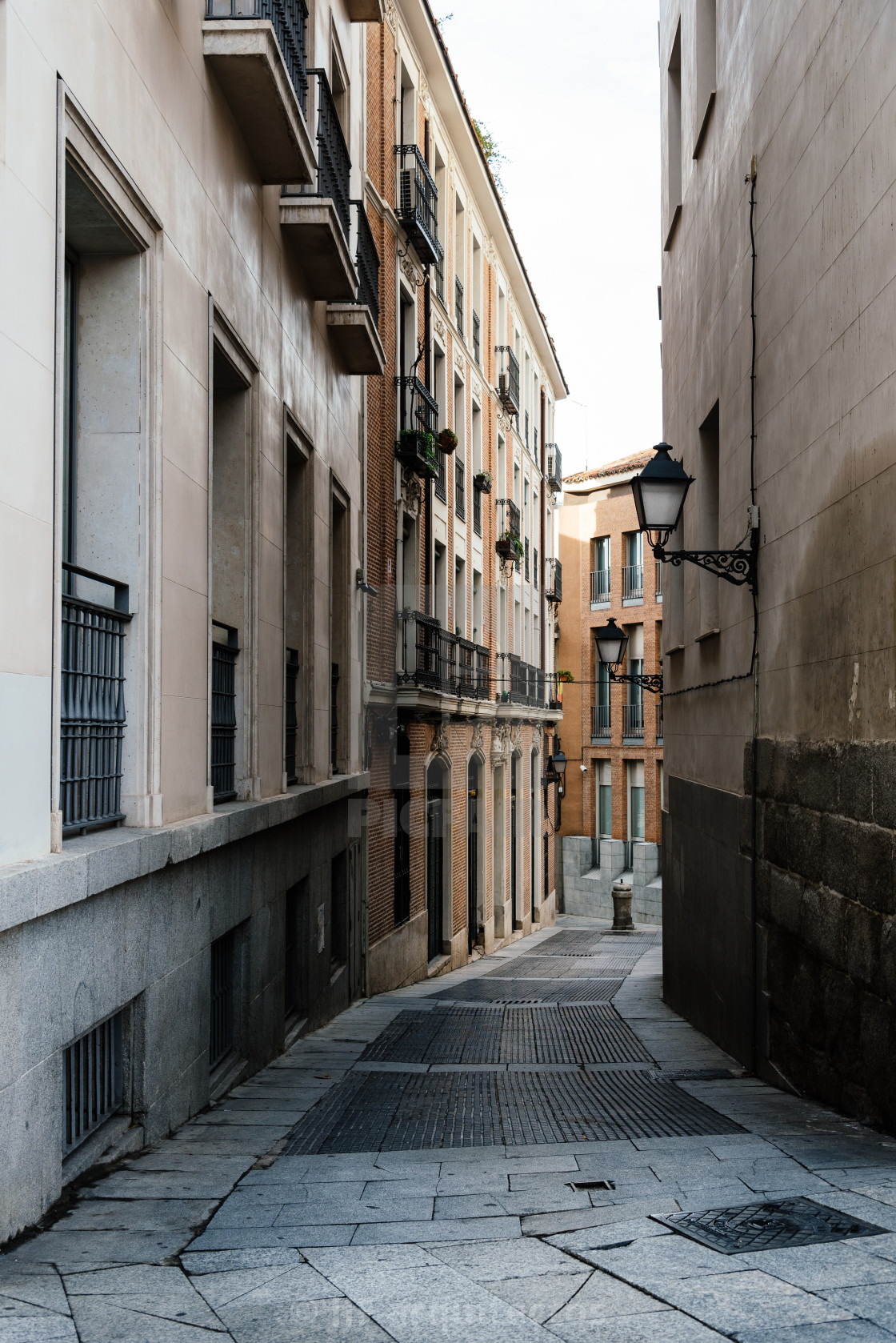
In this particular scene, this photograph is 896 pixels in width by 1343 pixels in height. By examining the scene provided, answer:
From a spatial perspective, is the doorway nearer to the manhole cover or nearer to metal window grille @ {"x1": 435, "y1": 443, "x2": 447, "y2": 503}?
metal window grille @ {"x1": 435, "y1": 443, "x2": 447, "y2": 503}

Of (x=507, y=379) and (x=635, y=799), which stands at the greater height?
(x=507, y=379)

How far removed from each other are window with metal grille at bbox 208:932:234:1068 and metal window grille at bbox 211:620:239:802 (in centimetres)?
99

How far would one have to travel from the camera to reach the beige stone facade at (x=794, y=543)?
6.40m

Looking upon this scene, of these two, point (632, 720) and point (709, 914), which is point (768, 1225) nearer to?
point (709, 914)

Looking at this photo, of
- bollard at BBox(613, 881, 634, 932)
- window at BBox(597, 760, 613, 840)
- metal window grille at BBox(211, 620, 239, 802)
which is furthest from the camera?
window at BBox(597, 760, 613, 840)

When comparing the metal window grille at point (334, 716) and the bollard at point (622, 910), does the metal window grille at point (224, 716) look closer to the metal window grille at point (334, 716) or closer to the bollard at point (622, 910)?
the metal window grille at point (334, 716)

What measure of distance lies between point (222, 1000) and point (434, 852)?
1392 centimetres

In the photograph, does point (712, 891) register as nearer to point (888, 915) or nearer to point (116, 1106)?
point (888, 915)

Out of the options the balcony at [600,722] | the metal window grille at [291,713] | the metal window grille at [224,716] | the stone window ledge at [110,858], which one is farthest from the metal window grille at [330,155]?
the balcony at [600,722]

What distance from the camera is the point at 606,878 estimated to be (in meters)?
41.5

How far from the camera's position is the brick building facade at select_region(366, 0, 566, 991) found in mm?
17969

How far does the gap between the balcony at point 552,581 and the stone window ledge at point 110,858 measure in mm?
28824

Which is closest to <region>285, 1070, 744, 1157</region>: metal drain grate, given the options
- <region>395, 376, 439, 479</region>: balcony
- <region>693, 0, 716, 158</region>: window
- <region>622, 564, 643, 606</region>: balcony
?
<region>693, 0, 716, 158</region>: window

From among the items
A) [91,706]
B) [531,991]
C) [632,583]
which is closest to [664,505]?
[91,706]
